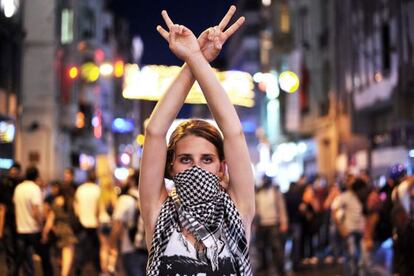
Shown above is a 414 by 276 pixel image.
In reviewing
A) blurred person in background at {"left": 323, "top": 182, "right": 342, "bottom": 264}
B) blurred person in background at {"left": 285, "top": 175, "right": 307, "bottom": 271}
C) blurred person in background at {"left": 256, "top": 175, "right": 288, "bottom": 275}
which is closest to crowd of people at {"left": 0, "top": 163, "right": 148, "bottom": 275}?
blurred person in background at {"left": 256, "top": 175, "right": 288, "bottom": 275}

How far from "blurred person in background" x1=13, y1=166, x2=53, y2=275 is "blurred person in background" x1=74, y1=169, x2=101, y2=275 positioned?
159cm

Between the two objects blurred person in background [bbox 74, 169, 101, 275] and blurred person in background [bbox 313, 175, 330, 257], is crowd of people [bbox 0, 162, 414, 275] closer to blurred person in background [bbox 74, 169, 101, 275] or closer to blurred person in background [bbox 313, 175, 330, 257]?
blurred person in background [bbox 74, 169, 101, 275]

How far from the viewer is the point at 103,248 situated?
54.5ft

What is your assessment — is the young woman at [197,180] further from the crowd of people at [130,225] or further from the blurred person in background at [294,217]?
the blurred person in background at [294,217]

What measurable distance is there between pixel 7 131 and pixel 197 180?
106 feet

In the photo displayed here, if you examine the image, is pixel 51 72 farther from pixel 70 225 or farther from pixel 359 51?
pixel 70 225

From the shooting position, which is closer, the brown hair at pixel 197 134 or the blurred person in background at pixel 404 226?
the brown hair at pixel 197 134

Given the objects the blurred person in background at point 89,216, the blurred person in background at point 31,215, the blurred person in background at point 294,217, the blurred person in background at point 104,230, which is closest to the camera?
the blurred person in background at point 31,215

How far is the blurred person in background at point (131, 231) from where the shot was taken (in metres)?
11.6

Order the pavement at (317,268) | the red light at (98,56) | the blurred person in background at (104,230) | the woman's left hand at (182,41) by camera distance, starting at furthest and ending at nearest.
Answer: the red light at (98,56) → the pavement at (317,268) → the blurred person in background at (104,230) → the woman's left hand at (182,41)

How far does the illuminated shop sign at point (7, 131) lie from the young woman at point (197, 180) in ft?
100

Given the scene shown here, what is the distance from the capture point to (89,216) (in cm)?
1628

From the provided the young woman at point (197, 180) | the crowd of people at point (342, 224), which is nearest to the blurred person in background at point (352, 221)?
the crowd of people at point (342, 224)

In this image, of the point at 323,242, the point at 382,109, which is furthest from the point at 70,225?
the point at 382,109
